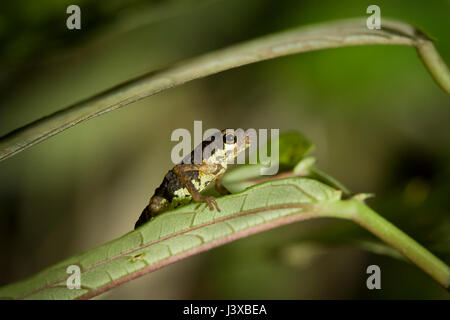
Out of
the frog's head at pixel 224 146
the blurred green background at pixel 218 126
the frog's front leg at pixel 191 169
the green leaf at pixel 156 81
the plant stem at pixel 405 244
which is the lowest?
the plant stem at pixel 405 244

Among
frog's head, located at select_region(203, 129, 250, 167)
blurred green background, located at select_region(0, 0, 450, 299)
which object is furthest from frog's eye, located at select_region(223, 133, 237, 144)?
blurred green background, located at select_region(0, 0, 450, 299)

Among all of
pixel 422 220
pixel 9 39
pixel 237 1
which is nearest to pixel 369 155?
pixel 237 1

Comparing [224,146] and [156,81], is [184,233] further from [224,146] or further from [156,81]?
[224,146]

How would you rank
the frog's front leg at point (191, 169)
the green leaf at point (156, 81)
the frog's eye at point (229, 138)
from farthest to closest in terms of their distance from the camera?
the frog's eye at point (229, 138) < the frog's front leg at point (191, 169) < the green leaf at point (156, 81)

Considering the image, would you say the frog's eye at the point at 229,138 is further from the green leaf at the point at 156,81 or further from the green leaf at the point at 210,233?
the green leaf at the point at 156,81

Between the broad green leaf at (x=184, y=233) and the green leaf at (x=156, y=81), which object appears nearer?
the green leaf at (x=156, y=81)

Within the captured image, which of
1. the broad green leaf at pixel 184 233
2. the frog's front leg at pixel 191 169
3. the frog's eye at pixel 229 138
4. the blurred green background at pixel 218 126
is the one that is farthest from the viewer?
the blurred green background at pixel 218 126

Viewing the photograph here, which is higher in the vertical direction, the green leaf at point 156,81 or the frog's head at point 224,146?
the frog's head at point 224,146

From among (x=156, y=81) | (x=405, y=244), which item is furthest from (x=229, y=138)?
(x=156, y=81)

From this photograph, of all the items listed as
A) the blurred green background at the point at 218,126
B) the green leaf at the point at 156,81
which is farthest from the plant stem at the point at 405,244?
the blurred green background at the point at 218,126
